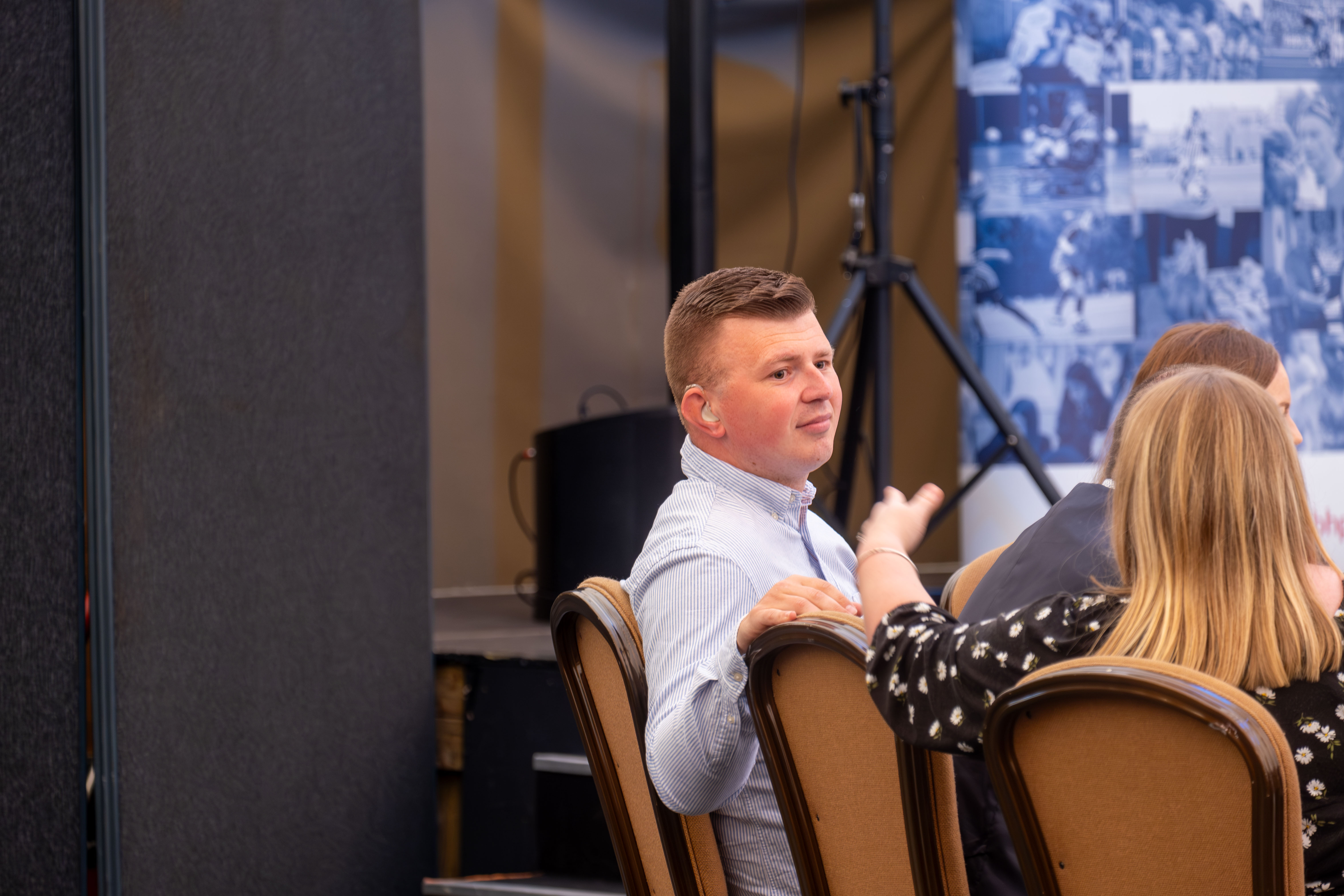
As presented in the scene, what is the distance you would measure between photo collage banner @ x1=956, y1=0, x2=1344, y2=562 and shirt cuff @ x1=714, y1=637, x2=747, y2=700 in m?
2.33

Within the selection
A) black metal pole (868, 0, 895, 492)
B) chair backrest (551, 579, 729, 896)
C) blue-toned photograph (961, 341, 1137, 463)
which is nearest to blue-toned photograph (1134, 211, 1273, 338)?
blue-toned photograph (961, 341, 1137, 463)

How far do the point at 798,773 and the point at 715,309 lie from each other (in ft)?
1.70

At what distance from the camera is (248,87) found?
7.00 ft

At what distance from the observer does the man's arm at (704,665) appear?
1.06m

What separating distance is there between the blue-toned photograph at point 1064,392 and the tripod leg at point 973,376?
0.34 m

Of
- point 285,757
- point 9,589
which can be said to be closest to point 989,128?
point 285,757

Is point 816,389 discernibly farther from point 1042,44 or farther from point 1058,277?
point 1042,44

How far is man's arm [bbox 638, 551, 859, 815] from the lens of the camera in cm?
106

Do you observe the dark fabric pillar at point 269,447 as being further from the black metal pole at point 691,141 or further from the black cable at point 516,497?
the black cable at point 516,497

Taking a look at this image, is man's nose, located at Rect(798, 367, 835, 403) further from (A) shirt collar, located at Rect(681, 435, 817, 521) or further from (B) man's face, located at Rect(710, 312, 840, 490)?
(A) shirt collar, located at Rect(681, 435, 817, 521)

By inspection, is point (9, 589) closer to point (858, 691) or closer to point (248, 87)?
point (248, 87)

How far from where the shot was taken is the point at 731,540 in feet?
4.06

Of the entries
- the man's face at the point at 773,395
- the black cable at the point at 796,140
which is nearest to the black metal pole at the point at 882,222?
the black cable at the point at 796,140

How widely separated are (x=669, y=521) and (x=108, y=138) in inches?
48.7
